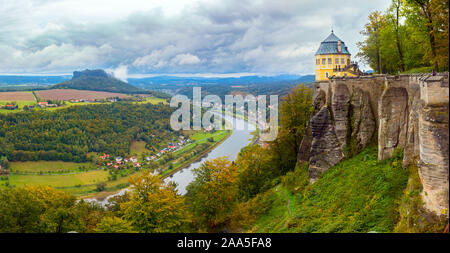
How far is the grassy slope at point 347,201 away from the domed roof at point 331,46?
1106 cm

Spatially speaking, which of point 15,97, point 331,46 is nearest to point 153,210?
point 331,46

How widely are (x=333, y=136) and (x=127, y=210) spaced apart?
11.2 metres

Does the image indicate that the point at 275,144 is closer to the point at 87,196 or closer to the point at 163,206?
the point at 163,206

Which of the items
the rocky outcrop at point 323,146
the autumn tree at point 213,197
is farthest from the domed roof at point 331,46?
the autumn tree at point 213,197

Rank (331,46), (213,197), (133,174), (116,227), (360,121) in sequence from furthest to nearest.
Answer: (133,174)
(331,46)
(213,197)
(360,121)
(116,227)

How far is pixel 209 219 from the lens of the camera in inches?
707

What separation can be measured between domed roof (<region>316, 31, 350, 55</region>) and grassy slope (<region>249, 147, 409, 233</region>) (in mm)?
11058

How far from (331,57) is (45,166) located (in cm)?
6125

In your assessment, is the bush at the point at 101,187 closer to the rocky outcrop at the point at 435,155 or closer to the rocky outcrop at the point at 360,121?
the rocky outcrop at the point at 360,121

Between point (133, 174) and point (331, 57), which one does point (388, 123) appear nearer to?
point (331, 57)

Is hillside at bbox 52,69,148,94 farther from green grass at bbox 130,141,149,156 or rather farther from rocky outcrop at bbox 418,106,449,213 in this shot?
rocky outcrop at bbox 418,106,449,213

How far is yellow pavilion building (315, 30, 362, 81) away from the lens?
2548cm

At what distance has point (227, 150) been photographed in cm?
7131

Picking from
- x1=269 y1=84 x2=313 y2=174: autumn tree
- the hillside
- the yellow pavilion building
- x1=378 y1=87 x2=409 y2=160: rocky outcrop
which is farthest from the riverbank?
the hillside
